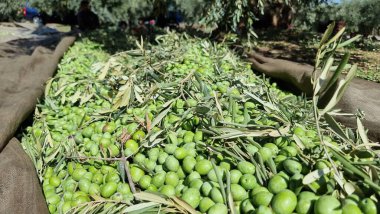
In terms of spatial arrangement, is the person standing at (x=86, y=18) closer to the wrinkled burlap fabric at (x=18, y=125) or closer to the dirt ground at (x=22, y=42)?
the dirt ground at (x=22, y=42)

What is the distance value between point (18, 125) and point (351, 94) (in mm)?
3632

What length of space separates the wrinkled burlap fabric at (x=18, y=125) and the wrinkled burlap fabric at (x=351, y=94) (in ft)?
10.2

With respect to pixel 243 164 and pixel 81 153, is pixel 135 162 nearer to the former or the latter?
pixel 81 153

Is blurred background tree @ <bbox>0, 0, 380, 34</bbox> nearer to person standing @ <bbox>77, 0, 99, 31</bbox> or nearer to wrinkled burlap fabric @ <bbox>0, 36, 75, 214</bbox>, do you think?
person standing @ <bbox>77, 0, 99, 31</bbox>

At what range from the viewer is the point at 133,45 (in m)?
10.5

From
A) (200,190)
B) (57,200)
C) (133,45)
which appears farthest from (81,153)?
(133,45)

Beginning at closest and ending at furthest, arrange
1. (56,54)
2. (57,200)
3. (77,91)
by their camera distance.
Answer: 1. (57,200)
2. (77,91)
3. (56,54)

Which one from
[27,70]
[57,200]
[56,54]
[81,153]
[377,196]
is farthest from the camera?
[56,54]

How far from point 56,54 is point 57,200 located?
185 inches

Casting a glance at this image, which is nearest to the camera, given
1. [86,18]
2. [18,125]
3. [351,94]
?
[18,125]

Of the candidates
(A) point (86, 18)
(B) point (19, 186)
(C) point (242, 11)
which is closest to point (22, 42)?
(A) point (86, 18)

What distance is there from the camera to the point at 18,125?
3195mm

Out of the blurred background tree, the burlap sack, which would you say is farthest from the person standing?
the burlap sack

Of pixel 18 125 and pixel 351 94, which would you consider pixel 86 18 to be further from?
pixel 351 94
